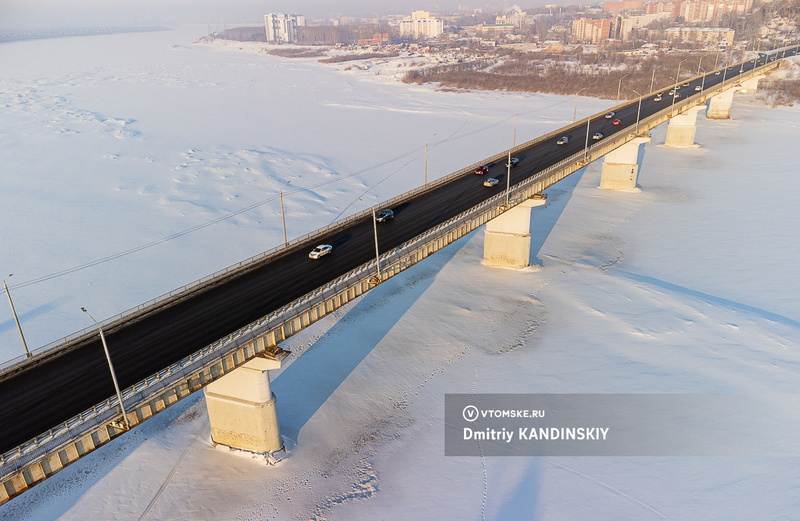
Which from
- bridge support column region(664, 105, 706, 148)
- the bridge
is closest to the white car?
the bridge

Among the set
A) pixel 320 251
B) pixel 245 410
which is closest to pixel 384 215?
pixel 320 251

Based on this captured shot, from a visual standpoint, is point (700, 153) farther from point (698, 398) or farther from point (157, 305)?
point (157, 305)

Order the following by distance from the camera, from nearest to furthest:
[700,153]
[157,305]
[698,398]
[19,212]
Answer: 1. [157,305]
2. [698,398]
3. [19,212]
4. [700,153]

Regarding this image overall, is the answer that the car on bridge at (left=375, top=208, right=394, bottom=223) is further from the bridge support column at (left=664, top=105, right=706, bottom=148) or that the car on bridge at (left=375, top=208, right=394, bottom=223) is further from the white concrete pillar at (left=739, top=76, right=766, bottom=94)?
the white concrete pillar at (left=739, top=76, right=766, bottom=94)

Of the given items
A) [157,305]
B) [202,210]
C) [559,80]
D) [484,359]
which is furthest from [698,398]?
[559,80]

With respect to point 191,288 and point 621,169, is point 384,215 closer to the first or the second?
point 191,288

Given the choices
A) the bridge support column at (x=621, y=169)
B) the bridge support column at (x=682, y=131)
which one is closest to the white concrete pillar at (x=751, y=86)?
the bridge support column at (x=682, y=131)
